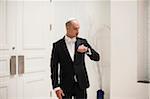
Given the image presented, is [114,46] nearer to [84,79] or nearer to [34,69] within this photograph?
[84,79]

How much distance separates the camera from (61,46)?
105 inches

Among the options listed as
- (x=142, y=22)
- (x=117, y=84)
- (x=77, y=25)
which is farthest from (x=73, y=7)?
(x=117, y=84)

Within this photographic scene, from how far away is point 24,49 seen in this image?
293 centimetres

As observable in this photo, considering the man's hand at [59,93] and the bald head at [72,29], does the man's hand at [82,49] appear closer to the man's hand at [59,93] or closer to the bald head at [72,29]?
the bald head at [72,29]

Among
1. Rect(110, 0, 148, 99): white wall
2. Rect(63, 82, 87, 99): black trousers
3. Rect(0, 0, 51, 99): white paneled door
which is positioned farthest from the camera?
Rect(110, 0, 148, 99): white wall

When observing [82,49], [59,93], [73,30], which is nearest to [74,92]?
[59,93]

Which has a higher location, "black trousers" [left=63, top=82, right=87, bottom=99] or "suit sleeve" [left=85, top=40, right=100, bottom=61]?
"suit sleeve" [left=85, top=40, right=100, bottom=61]

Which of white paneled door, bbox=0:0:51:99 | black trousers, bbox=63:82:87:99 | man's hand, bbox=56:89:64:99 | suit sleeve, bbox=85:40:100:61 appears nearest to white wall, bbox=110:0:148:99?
suit sleeve, bbox=85:40:100:61

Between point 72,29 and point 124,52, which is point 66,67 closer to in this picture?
point 72,29

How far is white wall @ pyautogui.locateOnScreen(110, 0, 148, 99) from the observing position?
3.02 m

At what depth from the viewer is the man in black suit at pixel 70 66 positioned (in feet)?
8.64

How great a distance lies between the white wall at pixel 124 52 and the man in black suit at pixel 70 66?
0.54m

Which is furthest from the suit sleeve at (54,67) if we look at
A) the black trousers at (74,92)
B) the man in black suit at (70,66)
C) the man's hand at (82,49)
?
the man's hand at (82,49)

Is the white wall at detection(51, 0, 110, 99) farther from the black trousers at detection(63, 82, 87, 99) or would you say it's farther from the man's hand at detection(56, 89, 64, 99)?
the man's hand at detection(56, 89, 64, 99)
